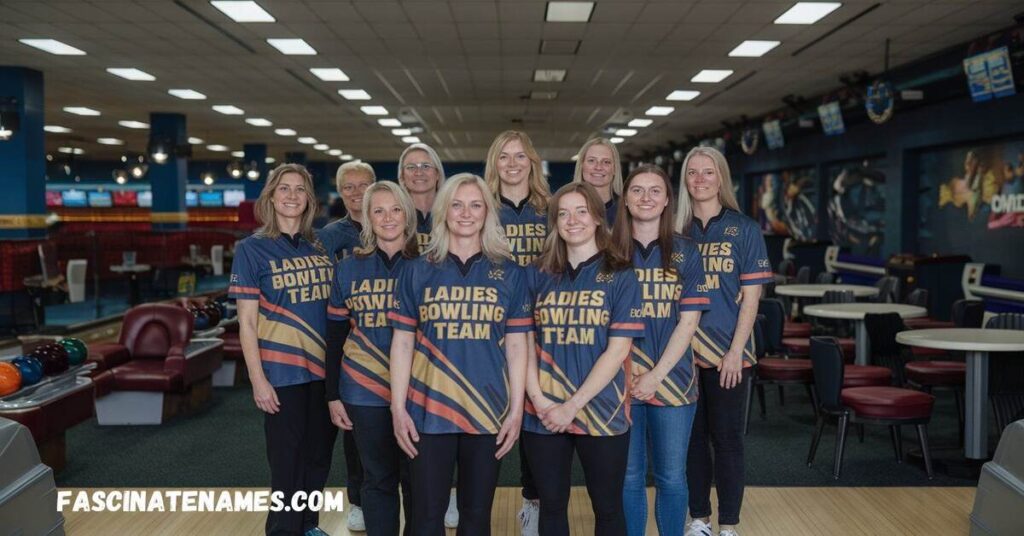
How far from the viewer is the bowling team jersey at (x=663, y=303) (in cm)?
272

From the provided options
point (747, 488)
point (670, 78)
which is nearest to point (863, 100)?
point (670, 78)

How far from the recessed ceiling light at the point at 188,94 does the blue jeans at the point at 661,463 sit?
33.5 feet

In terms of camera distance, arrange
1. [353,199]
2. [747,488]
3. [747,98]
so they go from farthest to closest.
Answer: [747,98]
[747,488]
[353,199]

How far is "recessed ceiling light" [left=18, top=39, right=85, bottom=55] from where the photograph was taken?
8383 millimetres

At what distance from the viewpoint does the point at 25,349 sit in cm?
469

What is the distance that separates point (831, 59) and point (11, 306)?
9.14 m

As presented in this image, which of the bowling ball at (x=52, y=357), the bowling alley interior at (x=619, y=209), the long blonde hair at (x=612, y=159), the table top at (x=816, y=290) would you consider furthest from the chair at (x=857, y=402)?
the bowling ball at (x=52, y=357)

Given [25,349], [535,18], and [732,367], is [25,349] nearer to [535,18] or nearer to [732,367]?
[732,367]

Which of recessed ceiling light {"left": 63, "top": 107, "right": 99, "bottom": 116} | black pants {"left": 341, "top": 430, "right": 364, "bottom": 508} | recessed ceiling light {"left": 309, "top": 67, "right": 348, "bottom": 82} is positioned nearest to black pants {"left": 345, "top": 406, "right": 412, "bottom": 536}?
black pants {"left": 341, "top": 430, "right": 364, "bottom": 508}

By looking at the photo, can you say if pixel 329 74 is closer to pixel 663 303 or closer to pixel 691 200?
pixel 691 200

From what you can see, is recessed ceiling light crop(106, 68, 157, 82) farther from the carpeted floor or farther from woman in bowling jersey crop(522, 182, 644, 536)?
woman in bowling jersey crop(522, 182, 644, 536)

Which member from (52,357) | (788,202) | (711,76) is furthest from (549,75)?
(52,357)

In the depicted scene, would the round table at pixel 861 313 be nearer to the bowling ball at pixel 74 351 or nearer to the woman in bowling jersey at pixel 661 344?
the woman in bowling jersey at pixel 661 344

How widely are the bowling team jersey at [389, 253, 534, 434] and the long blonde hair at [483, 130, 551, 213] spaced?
670 mm
